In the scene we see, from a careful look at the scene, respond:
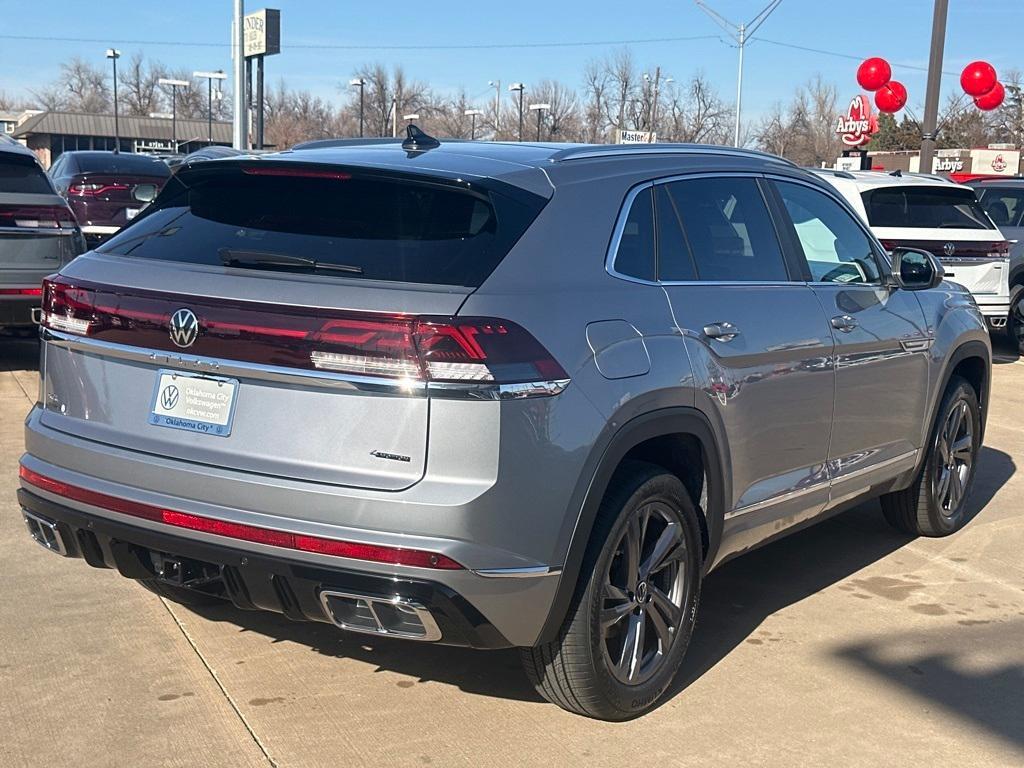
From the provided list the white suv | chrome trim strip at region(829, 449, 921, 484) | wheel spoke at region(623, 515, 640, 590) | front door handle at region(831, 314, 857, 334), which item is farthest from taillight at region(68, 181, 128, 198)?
wheel spoke at region(623, 515, 640, 590)

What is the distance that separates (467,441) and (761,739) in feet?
4.69

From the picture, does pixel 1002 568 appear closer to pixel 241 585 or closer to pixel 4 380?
pixel 241 585

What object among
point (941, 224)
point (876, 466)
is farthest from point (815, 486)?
point (941, 224)

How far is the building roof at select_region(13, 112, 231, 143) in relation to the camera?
84938 millimetres

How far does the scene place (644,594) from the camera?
385 cm

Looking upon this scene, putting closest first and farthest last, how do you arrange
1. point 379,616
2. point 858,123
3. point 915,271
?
point 379,616
point 915,271
point 858,123

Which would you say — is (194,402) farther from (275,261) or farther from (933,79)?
(933,79)

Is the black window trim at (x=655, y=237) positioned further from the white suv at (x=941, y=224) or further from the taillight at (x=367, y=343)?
the white suv at (x=941, y=224)

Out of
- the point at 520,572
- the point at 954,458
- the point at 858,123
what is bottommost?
the point at 954,458

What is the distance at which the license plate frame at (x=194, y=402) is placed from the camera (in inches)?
132

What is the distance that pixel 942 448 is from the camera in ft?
19.9

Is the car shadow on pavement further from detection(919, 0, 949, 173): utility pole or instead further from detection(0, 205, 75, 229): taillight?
detection(919, 0, 949, 173): utility pole

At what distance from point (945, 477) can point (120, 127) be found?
283ft

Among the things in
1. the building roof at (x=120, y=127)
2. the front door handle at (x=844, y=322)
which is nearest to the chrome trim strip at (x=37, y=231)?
the front door handle at (x=844, y=322)
